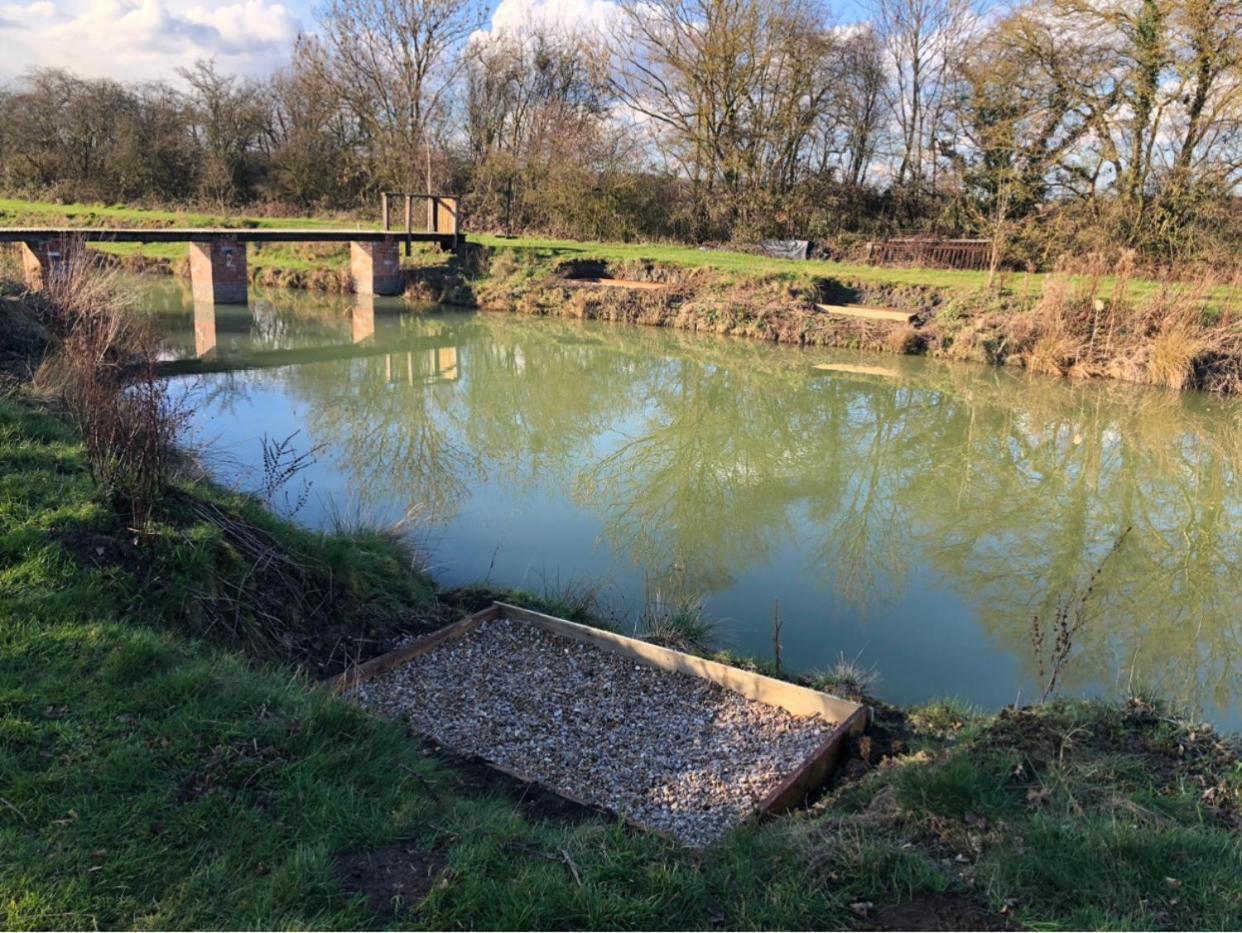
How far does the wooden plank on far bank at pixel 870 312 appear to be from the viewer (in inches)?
668

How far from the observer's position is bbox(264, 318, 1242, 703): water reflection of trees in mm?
6672

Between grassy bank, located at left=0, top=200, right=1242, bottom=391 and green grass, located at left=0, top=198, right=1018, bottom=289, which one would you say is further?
green grass, located at left=0, top=198, right=1018, bottom=289

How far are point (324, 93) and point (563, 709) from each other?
31947 mm

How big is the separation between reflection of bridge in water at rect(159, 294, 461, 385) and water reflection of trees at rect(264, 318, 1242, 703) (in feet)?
1.58

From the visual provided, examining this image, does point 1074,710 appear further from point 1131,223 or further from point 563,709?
point 1131,223

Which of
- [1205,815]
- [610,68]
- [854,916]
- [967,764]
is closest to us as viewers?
[854,916]

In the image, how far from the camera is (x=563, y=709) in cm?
445

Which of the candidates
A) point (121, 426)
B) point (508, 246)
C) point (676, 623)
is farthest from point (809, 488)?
point (508, 246)

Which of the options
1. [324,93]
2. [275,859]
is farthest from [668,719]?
[324,93]

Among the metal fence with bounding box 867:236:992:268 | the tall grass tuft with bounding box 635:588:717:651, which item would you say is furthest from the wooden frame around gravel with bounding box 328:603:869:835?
the metal fence with bounding box 867:236:992:268

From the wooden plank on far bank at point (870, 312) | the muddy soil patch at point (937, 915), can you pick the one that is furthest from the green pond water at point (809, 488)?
the muddy soil patch at point (937, 915)

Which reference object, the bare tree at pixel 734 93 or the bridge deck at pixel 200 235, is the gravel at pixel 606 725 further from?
the bare tree at pixel 734 93

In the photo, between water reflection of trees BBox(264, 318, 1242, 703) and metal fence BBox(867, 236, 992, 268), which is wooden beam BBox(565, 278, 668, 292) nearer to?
water reflection of trees BBox(264, 318, 1242, 703)

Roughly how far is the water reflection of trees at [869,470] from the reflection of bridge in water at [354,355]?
48 cm
